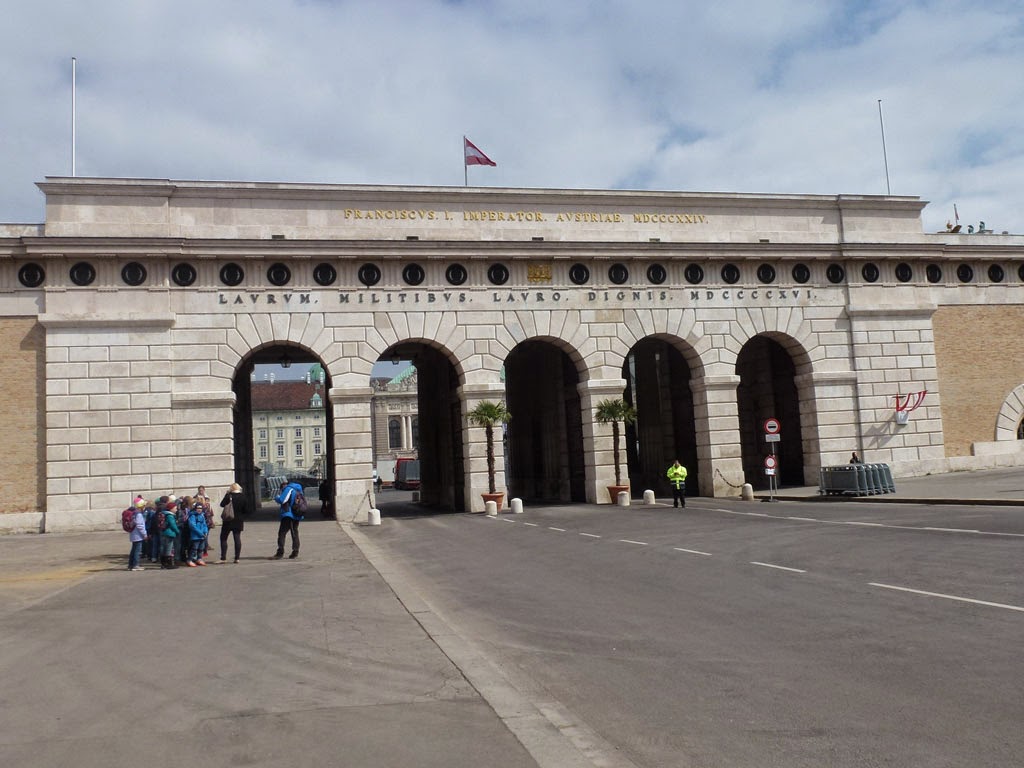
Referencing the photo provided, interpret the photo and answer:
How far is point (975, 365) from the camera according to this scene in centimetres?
3884

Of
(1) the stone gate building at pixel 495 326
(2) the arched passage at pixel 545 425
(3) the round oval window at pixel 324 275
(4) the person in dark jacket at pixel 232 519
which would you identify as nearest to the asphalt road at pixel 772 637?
(4) the person in dark jacket at pixel 232 519

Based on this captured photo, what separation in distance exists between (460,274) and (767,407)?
16.8 metres

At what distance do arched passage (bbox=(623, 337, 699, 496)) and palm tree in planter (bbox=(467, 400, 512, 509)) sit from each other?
10.6 m

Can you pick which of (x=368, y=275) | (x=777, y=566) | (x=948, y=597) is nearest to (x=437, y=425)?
(x=368, y=275)

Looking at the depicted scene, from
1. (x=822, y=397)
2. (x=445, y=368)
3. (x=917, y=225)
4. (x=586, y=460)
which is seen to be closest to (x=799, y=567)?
(x=586, y=460)

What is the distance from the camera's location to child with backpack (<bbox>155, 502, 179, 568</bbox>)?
18.7m

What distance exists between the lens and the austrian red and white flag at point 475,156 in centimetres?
3644

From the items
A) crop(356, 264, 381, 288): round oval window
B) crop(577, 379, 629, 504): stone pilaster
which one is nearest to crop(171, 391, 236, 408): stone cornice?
crop(356, 264, 381, 288): round oval window

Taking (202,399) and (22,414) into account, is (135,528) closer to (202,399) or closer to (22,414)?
(202,399)

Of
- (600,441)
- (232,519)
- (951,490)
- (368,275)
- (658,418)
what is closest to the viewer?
(232,519)

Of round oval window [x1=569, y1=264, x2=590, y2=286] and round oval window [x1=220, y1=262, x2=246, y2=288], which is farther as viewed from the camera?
round oval window [x1=569, y1=264, x2=590, y2=286]

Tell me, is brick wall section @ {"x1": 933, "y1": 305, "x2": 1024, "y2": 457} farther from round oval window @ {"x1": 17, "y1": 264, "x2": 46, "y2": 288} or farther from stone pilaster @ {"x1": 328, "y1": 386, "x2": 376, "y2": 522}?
round oval window @ {"x1": 17, "y1": 264, "x2": 46, "y2": 288}

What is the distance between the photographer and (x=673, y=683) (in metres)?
7.43

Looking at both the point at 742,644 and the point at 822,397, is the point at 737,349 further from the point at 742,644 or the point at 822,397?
the point at 742,644
